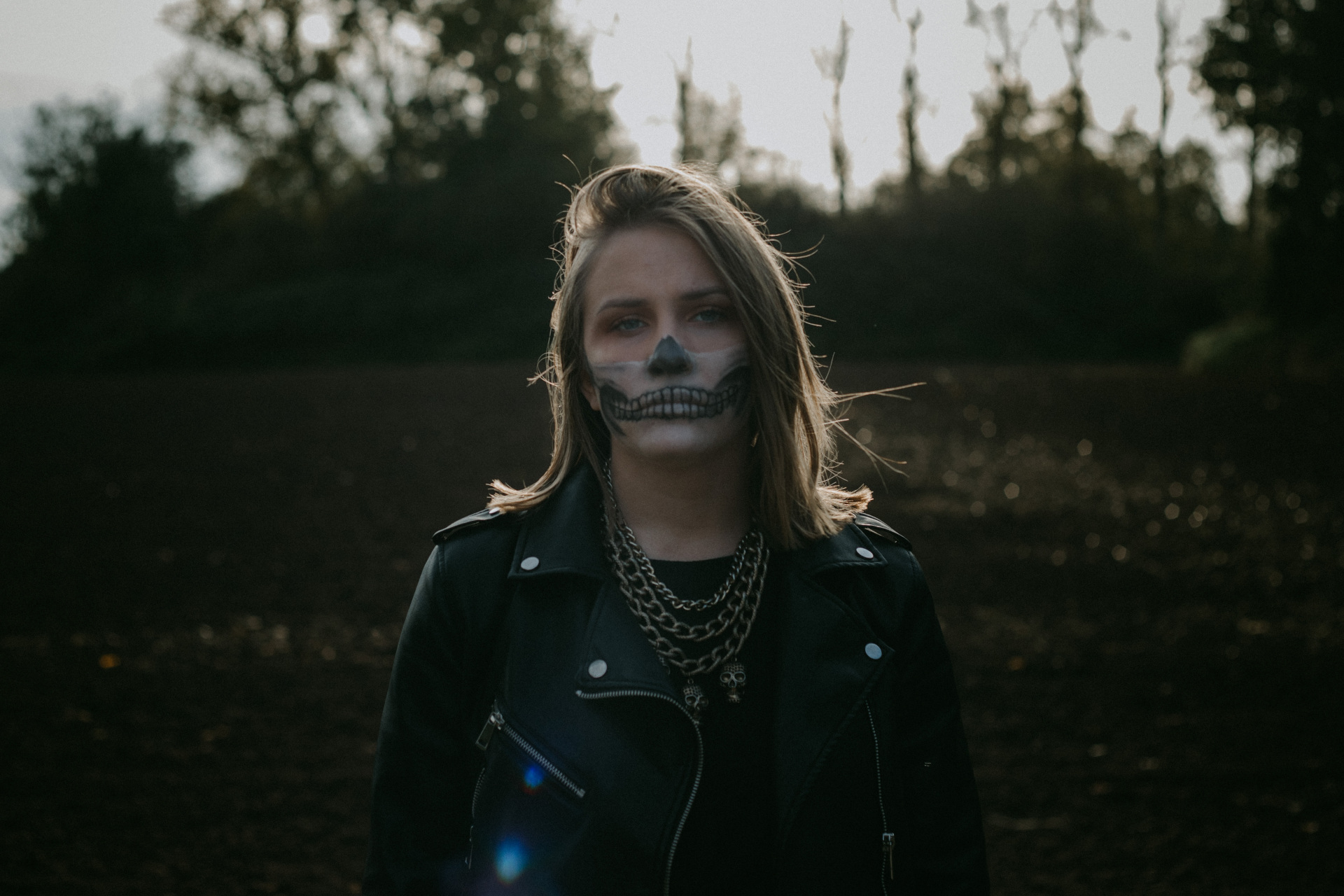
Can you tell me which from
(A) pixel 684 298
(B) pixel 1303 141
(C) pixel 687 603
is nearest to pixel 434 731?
(C) pixel 687 603

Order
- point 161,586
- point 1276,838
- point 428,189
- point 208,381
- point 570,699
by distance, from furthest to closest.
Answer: point 428,189 < point 208,381 < point 161,586 < point 1276,838 < point 570,699

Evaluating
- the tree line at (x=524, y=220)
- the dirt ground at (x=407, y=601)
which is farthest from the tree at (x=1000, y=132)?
the dirt ground at (x=407, y=601)

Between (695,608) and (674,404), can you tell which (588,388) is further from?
(695,608)

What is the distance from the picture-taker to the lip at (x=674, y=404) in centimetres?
198

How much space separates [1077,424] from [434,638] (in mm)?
14753

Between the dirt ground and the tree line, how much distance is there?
10.5m

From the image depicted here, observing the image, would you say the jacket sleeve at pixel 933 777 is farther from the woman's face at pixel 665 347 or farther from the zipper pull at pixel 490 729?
the zipper pull at pixel 490 729

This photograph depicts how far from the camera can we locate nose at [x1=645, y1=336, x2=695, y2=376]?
197 cm

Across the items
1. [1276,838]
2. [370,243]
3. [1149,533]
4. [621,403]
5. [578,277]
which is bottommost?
[1276,838]

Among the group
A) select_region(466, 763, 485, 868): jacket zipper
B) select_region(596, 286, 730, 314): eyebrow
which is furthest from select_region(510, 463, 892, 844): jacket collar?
select_region(596, 286, 730, 314): eyebrow

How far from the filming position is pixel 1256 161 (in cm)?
3625

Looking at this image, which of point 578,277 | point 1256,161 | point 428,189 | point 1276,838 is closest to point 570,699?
point 578,277

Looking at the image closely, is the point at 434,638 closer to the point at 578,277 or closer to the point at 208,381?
the point at 578,277

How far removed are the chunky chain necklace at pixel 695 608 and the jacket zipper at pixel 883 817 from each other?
0.79 ft
